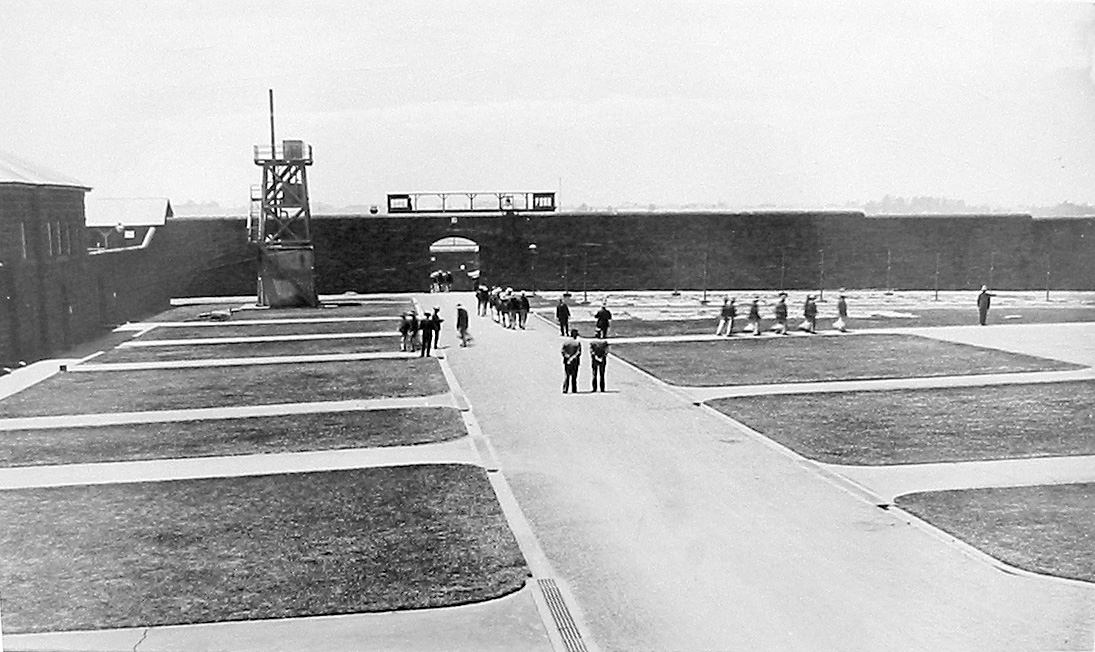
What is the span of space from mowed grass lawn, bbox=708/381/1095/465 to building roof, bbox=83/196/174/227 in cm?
3115

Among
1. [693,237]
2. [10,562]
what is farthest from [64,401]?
[693,237]

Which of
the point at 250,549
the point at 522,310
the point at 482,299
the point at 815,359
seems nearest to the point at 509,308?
the point at 522,310

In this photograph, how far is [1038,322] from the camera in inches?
1091

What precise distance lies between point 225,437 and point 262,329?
46.5 ft

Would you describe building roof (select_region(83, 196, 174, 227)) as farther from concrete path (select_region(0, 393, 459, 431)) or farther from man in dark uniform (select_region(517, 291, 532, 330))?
concrete path (select_region(0, 393, 459, 431))

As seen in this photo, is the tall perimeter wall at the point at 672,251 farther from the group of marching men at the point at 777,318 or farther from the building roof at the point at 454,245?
the group of marching men at the point at 777,318

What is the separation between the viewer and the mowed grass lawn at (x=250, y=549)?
8.73 m

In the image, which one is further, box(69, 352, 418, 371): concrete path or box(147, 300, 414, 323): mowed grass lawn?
box(147, 300, 414, 323): mowed grass lawn

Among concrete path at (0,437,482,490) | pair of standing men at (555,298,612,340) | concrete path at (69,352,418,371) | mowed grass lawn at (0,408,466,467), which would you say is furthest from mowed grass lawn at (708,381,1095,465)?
concrete path at (69,352,418,371)

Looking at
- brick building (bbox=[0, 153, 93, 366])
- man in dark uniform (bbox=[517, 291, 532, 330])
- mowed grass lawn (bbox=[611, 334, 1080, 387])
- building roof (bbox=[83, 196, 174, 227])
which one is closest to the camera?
brick building (bbox=[0, 153, 93, 366])

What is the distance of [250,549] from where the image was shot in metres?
9.97

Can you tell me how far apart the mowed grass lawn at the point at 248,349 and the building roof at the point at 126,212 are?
1758 centimetres

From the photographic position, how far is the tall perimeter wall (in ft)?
134

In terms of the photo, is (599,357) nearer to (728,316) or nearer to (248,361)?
(248,361)
